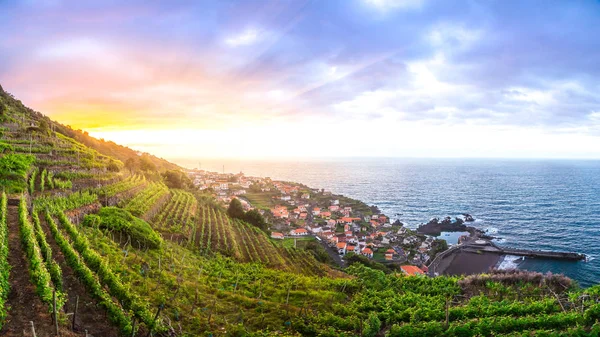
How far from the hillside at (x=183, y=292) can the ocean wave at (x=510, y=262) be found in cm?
3170

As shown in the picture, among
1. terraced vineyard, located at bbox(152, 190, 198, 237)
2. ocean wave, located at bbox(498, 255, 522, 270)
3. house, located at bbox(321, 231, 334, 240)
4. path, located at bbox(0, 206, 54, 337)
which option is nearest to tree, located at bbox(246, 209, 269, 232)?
terraced vineyard, located at bbox(152, 190, 198, 237)

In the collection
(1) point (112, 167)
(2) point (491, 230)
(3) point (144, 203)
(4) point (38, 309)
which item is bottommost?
(2) point (491, 230)

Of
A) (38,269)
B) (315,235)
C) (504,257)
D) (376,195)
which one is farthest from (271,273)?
(376,195)

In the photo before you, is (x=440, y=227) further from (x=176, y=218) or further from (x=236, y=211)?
(x=176, y=218)

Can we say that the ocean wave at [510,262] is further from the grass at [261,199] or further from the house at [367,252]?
the grass at [261,199]

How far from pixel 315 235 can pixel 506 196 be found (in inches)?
2980

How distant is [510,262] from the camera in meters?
45.3

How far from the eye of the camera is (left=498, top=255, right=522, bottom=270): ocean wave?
1709 inches

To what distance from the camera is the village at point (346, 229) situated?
4953 cm

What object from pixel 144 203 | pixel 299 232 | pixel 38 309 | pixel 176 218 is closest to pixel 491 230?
pixel 299 232

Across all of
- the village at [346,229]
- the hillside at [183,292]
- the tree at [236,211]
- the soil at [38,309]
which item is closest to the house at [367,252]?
the village at [346,229]

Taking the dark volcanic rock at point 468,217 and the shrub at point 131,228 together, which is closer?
the shrub at point 131,228

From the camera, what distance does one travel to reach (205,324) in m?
11.0

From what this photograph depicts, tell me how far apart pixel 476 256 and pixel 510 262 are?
4.39 metres
